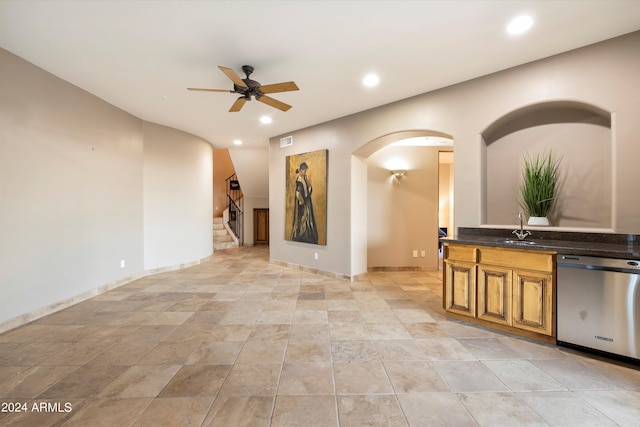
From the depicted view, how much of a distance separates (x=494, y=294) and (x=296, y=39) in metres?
3.45

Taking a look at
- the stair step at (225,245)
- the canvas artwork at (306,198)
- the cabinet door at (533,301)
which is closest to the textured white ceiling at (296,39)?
the canvas artwork at (306,198)

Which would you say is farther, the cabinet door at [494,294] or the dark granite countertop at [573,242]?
the cabinet door at [494,294]

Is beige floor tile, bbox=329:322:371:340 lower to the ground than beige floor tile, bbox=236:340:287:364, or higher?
lower

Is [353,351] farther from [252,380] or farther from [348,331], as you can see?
[252,380]

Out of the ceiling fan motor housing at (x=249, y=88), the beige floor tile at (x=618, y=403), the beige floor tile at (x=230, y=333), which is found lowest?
the beige floor tile at (x=230, y=333)

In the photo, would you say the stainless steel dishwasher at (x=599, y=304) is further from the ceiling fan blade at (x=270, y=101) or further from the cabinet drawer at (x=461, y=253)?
the ceiling fan blade at (x=270, y=101)

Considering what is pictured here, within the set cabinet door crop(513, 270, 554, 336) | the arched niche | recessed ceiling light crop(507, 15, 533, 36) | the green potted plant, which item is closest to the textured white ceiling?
recessed ceiling light crop(507, 15, 533, 36)

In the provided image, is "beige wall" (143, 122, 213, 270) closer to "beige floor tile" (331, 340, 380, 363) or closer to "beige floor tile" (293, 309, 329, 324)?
"beige floor tile" (293, 309, 329, 324)

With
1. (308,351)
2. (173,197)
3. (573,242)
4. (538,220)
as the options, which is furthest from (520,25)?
(173,197)

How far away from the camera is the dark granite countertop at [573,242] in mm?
2350

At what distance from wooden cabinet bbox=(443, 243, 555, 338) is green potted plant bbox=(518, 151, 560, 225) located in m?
0.70

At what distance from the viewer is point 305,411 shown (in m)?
1.76

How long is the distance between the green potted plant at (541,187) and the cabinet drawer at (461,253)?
0.78m

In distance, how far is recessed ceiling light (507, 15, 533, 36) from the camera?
242 centimetres
